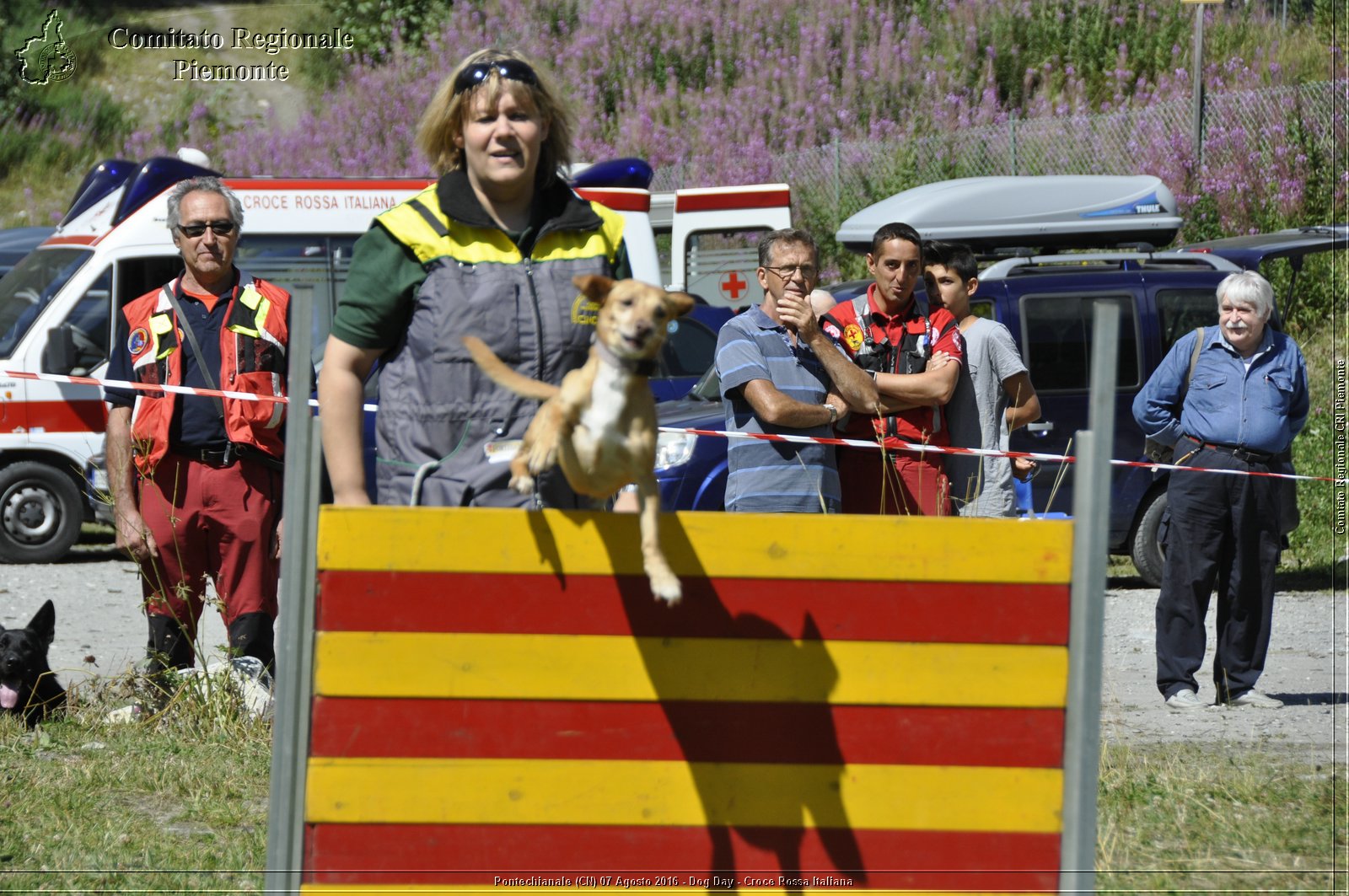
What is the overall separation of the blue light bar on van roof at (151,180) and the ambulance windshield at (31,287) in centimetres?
45

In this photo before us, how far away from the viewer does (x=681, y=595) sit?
2.76 metres

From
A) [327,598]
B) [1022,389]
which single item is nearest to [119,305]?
[1022,389]

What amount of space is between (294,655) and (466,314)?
810mm

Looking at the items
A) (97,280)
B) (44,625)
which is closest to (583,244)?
(44,625)

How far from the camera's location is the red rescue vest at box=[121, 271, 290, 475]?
206 inches

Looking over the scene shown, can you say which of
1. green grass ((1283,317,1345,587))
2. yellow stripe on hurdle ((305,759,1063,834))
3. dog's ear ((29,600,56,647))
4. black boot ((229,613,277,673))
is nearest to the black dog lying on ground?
dog's ear ((29,600,56,647))

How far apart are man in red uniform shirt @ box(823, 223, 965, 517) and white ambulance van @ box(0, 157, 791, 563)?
4779mm

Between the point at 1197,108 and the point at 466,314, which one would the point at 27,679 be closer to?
the point at 466,314

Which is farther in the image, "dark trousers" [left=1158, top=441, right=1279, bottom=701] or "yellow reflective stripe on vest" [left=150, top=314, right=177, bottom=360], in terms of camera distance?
"dark trousers" [left=1158, top=441, right=1279, bottom=701]

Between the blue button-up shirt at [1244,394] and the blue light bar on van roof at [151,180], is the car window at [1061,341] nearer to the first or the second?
the blue button-up shirt at [1244,394]

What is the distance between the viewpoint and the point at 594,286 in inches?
105

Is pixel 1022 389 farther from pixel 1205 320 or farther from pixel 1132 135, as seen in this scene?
pixel 1132 135

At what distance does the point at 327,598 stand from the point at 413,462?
0.49 metres

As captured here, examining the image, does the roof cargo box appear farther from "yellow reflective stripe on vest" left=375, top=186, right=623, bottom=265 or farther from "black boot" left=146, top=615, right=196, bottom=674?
"yellow reflective stripe on vest" left=375, top=186, right=623, bottom=265
